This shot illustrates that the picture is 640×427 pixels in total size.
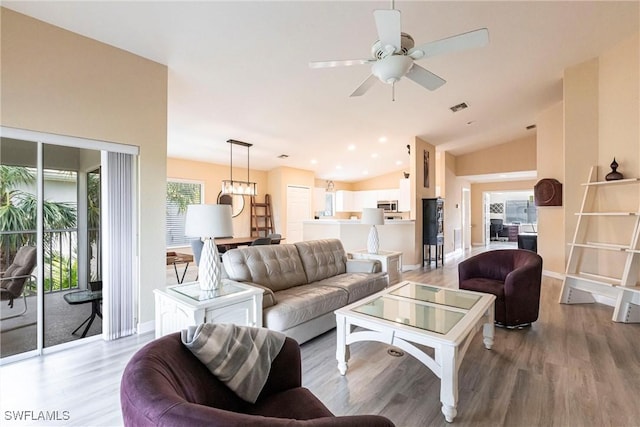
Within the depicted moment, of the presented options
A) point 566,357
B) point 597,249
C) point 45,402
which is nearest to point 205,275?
point 45,402

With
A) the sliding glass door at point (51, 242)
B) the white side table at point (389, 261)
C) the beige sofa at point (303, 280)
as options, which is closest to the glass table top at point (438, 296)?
→ the beige sofa at point (303, 280)

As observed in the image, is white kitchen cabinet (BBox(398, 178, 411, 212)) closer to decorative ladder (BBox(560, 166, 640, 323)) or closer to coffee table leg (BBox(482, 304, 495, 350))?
decorative ladder (BBox(560, 166, 640, 323))

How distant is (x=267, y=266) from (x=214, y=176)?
16.7 feet

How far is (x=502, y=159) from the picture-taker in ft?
26.6

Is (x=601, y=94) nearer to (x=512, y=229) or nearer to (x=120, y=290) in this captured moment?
(x=120, y=290)

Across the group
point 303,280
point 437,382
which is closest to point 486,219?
point 303,280

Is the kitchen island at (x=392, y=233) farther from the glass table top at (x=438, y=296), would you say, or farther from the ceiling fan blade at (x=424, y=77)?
the ceiling fan blade at (x=424, y=77)

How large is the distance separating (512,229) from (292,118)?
424 inches

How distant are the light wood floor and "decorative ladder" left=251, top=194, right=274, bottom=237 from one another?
521 centimetres

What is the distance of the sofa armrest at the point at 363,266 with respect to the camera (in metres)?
3.95

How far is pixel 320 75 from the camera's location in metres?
3.66

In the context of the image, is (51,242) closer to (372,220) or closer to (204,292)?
(204,292)

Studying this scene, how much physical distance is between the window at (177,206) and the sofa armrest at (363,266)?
4665 millimetres

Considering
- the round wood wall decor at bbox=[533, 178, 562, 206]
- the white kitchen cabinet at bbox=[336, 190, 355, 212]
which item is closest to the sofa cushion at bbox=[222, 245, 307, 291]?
the round wood wall decor at bbox=[533, 178, 562, 206]
